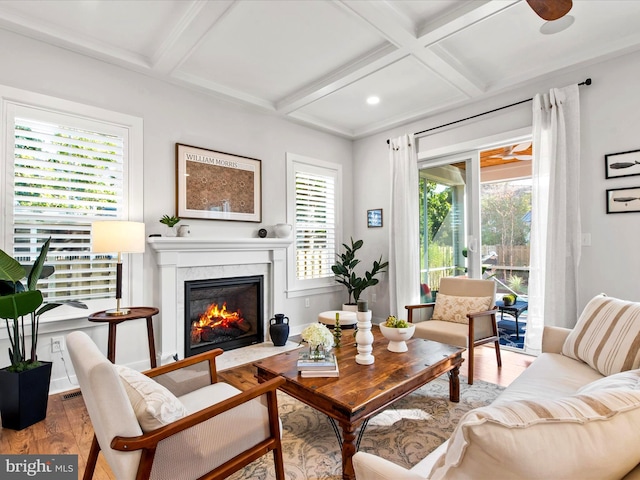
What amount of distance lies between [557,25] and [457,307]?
2.46 metres

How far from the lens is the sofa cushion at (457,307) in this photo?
3.22 metres

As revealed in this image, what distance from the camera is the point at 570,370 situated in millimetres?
1959

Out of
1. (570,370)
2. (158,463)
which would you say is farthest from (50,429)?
(570,370)

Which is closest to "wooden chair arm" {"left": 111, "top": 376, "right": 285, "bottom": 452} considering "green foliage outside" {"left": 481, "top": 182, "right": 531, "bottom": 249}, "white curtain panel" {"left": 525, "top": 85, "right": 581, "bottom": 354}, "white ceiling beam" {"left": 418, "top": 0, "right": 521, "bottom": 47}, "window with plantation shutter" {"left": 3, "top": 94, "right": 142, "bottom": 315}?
"window with plantation shutter" {"left": 3, "top": 94, "right": 142, "bottom": 315}

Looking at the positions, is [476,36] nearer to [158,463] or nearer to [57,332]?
[158,463]

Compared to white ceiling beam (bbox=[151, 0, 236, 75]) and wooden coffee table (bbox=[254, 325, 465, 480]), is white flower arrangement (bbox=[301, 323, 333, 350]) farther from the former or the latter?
white ceiling beam (bbox=[151, 0, 236, 75])

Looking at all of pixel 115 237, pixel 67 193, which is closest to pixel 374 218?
pixel 115 237

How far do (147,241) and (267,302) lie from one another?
1.58 m

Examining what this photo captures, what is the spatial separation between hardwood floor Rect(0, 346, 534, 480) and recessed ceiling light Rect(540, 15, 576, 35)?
2870 millimetres

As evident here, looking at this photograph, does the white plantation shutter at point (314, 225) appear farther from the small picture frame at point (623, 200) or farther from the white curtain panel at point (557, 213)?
the small picture frame at point (623, 200)

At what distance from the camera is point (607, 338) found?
75.7 inches

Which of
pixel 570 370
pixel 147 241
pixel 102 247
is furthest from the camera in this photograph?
pixel 147 241

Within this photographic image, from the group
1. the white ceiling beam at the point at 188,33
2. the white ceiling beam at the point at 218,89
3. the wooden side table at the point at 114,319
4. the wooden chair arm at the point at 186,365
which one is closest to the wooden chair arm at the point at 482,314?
the wooden chair arm at the point at 186,365

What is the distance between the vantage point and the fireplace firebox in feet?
11.8
